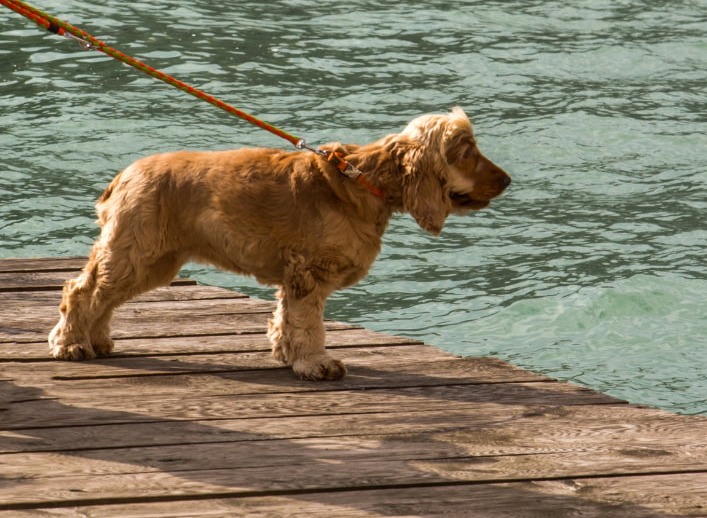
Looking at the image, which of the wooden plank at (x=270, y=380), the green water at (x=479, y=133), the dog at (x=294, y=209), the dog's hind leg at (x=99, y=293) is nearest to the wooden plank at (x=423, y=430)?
the wooden plank at (x=270, y=380)

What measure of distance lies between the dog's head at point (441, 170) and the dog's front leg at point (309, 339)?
585 mm

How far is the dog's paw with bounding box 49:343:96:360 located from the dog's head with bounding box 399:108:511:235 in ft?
5.00

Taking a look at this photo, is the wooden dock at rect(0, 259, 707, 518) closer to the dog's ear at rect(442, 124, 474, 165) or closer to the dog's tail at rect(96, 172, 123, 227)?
the dog's tail at rect(96, 172, 123, 227)

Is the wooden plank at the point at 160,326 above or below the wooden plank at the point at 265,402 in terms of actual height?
below

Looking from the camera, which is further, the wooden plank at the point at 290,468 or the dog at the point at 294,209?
the dog at the point at 294,209

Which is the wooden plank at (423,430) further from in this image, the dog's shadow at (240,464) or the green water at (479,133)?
the green water at (479,133)

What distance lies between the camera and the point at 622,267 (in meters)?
9.99

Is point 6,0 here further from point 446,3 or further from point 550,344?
point 446,3

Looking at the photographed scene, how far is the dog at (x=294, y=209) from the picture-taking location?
5.39m

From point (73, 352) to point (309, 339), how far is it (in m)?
1.04

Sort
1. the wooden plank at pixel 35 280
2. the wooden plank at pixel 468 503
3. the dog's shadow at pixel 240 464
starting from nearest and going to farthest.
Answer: the wooden plank at pixel 468 503 → the dog's shadow at pixel 240 464 → the wooden plank at pixel 35 280

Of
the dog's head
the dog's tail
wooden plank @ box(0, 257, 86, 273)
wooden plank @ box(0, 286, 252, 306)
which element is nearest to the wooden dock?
wooden plank @ box(0, 286, 252, 306)

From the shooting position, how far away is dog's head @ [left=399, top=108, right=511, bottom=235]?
5398 mm

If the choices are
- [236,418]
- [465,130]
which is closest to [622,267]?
[465,130]
